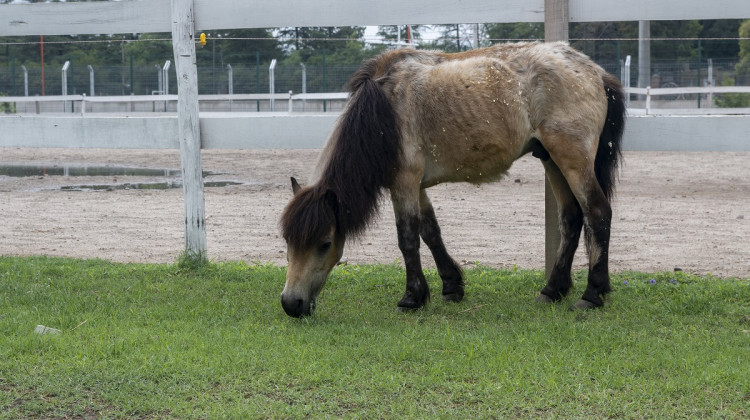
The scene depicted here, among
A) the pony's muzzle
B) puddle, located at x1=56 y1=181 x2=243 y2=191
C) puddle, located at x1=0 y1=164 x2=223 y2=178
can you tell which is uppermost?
puddle, located at x1=0 y1=164 x2=223 y2=178

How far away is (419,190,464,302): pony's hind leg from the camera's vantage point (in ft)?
19.5

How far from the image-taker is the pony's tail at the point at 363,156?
5215 mm

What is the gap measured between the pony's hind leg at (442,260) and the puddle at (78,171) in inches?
400

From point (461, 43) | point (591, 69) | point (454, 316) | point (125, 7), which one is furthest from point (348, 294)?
point (461, 43)

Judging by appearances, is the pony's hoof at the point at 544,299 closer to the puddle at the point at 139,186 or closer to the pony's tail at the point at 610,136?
the pony's tail at the point at 610,136

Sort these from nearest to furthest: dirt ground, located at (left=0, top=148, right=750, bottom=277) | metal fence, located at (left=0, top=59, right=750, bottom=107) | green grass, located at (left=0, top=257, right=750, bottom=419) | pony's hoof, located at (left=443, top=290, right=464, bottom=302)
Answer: green grass, located at (left=0, top=257, right=750, bottom=419), pony's hoof, located at (left=443, top=290, right=464, bottom=302), dirt ground, located at (left=0, top=148, right=750, bottom=277), metal fence, located at (left=0, top=59, right=750, bottom=107)

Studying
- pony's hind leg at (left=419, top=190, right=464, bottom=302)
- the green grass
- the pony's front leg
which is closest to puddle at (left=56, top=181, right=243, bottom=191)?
the green grass

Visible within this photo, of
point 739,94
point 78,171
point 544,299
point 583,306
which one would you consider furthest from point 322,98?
point 583,306

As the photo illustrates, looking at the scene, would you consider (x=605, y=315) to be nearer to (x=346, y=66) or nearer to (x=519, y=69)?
(x=519, y=69)

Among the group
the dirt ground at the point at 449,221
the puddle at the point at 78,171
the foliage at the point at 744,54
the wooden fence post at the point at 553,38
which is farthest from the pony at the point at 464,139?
the foliage at the point at 744,54

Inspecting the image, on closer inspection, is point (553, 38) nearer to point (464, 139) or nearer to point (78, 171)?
point (464, 139)

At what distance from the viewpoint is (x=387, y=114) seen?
544 centimetres

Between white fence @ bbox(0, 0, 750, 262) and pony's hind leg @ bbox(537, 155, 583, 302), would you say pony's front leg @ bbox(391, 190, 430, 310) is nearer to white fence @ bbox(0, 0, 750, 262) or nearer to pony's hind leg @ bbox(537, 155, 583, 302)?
pony's hind leg @ bbox(537, 155, 583, 302)

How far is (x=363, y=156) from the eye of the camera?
5.27 metres
